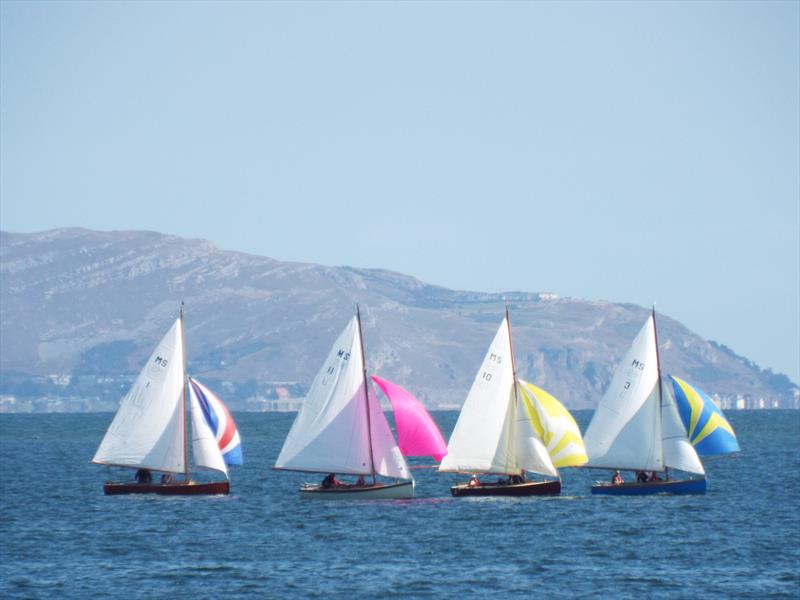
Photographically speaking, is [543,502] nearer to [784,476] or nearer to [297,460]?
[297,460]

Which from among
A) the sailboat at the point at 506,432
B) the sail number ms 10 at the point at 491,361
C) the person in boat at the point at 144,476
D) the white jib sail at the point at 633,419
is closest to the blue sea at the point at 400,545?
the person in boat at the point at 144,476

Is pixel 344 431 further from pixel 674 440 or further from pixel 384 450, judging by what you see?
pixel 674 440

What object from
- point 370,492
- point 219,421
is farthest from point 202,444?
point 370,492

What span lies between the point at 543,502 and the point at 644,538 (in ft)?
53.7

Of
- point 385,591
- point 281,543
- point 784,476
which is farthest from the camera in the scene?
point 784,476

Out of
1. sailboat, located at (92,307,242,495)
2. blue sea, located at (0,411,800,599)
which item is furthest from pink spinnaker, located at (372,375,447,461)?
sailboat, located at (92,307,242,495)

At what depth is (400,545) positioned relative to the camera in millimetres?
65000

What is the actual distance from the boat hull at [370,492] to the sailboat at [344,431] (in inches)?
2.7

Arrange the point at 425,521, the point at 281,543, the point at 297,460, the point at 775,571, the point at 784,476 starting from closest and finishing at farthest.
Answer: the point at 775,571, the point at 281,543, the point at 425,521, the point at 297,460, the point at 784,476

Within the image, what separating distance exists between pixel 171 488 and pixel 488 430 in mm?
16396

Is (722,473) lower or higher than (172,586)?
higher

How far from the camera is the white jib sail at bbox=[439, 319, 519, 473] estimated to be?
3137 inches

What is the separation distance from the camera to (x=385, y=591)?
53781 millimetres

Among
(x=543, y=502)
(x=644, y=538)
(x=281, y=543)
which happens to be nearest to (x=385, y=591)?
(x=281, y=543)
